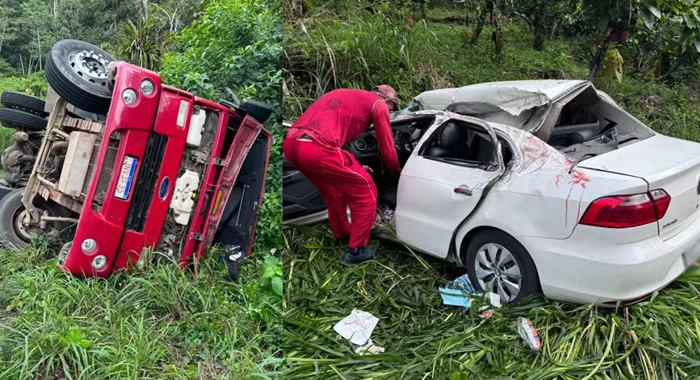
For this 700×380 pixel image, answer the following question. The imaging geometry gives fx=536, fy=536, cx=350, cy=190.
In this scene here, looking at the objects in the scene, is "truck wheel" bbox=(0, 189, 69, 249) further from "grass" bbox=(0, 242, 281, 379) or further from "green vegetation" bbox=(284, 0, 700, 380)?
"green vegetation" bbox=(284, 0, 700, 380)

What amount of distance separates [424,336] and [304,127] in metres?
1.20

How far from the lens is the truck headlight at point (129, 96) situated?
2.27m

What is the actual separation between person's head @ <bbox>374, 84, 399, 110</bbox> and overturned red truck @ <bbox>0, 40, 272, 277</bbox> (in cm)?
57

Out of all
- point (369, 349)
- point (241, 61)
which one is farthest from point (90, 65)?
point (369, 349)

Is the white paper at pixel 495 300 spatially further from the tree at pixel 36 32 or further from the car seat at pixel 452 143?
the tree at pixel 36 32

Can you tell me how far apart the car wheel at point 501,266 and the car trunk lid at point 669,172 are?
1.35 ft

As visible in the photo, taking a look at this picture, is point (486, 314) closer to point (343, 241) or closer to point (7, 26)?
point (343, 241)

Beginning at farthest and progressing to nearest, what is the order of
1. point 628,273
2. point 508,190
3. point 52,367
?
1. point 508,190
2. point 628,273
3. point 52,367

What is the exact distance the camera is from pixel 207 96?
2.73 metres

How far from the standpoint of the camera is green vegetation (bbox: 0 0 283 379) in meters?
1.73

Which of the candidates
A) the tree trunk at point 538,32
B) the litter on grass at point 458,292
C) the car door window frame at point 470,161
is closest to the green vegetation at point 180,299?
the litter on grass at point 458,292

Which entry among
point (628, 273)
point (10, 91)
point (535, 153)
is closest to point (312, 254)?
point (535, 153)

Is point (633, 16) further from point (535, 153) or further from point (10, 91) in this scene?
point (10, 91)

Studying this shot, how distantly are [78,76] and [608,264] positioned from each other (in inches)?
89.4
